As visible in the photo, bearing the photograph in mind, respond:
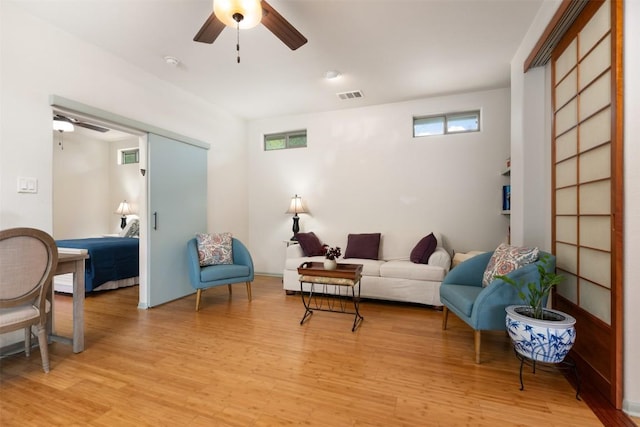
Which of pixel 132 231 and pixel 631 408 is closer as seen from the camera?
pixel 631 408

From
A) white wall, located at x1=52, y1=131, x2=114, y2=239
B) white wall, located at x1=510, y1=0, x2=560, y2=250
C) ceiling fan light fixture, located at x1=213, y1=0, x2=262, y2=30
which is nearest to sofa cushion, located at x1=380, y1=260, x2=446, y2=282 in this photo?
white wall, located at x1=510, y1=0, x2=560, y2=250

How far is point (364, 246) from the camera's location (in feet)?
13.3

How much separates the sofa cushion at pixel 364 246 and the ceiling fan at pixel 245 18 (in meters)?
2.65

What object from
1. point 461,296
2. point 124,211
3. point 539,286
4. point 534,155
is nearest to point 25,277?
point 461,296

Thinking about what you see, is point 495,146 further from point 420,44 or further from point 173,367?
point 173,367

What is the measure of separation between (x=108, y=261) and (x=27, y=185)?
2.09 m

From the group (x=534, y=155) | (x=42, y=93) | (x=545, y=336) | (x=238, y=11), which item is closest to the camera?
(x=545, y=336)

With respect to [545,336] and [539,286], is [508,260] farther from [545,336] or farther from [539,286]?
[545,336]

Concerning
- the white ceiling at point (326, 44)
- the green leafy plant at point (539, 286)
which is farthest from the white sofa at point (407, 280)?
the white ceiling at point (326, 44)

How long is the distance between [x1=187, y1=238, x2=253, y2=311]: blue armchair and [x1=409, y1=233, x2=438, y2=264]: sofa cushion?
2.06 metres

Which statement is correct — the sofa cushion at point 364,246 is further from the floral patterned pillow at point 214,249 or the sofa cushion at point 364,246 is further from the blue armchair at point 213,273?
the floral patterned pillow at point 214,249

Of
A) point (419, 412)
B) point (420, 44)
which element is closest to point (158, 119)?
point (420, 44)

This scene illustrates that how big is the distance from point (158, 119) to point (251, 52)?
144cm

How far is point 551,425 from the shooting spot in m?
1.49
